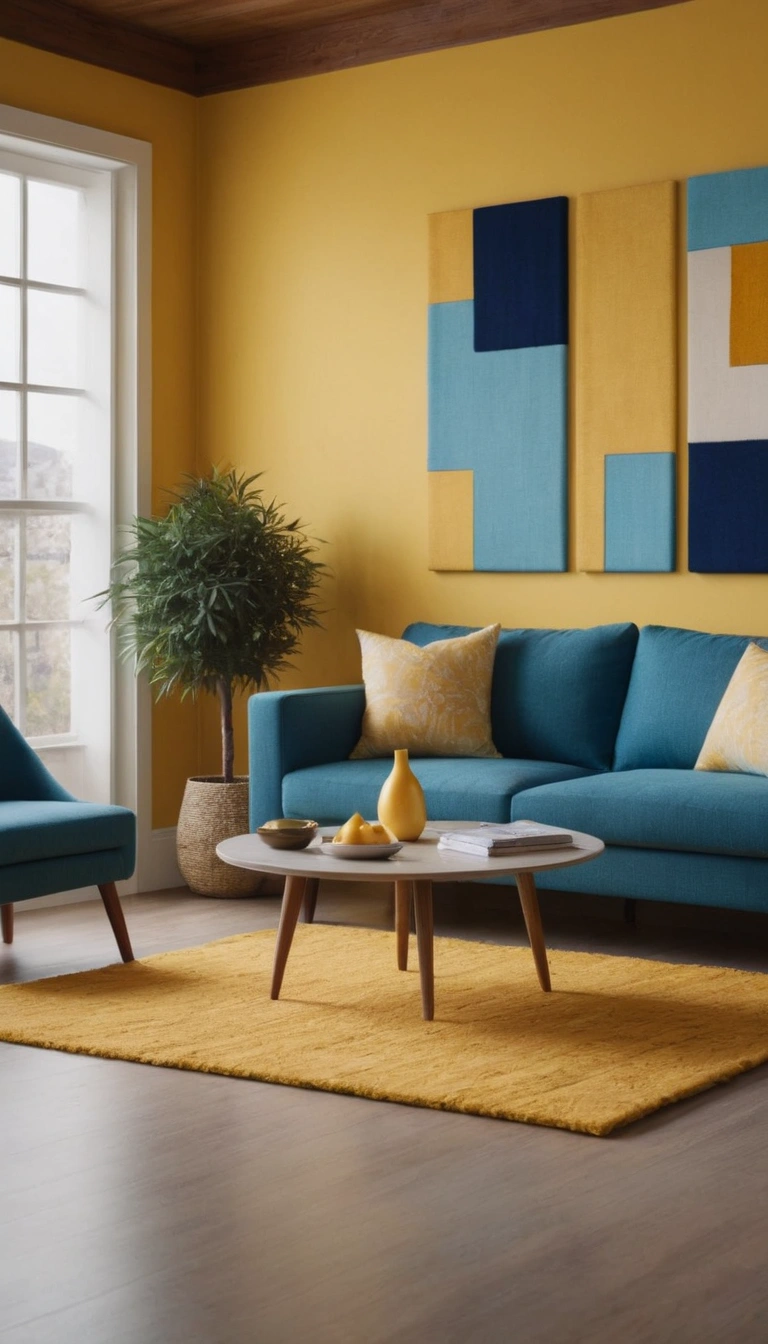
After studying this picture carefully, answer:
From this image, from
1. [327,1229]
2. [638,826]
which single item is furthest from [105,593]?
[327,1229]

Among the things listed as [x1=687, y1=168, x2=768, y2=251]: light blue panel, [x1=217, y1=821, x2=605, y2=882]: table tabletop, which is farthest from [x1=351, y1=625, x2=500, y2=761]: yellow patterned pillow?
[x1=687, y1=168, x2=768, y2=251]: light blue panel

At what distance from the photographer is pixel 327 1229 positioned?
8.70 ft

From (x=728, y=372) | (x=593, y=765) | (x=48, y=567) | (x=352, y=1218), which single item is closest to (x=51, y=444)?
(x=48, y=567)

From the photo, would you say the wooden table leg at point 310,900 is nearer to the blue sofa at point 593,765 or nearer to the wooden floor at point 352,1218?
the blue sofa at point 593,765

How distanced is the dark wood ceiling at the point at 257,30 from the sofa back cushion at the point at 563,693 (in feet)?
6.48

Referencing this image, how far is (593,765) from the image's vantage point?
5266mm

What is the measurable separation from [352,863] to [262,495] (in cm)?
264

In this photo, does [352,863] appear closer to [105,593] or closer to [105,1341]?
[105,1341]

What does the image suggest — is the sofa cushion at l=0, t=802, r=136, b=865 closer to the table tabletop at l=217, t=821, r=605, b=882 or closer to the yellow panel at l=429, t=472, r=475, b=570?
the table tabletop at l=217, t=821, r=605, b=882

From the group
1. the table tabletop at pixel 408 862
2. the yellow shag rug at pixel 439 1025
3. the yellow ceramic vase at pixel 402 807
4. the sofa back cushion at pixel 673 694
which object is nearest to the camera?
the yellow shag rug at pixel 439 1025

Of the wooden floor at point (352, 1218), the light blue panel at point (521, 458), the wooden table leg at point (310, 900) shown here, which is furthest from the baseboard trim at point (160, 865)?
the wooden floor at point (352, 1218)

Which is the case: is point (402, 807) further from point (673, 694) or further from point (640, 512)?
point (640, 512)

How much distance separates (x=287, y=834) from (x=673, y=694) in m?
1.50

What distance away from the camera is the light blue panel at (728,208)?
16.6ft
